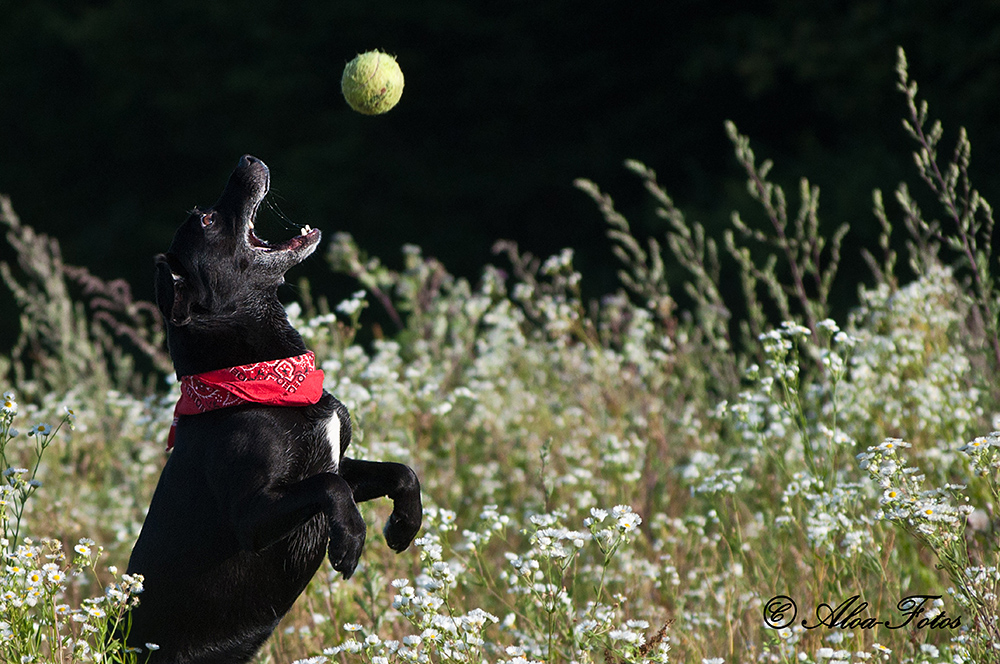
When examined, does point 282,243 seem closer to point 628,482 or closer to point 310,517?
point 310,517

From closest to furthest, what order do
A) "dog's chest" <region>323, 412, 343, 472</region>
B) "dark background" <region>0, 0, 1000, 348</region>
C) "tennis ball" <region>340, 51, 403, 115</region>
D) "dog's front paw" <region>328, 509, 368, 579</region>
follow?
"dog's front paw" <region>328, 509, 368, 579</region> < "dog's chest" <region>323, 412, 343, 472</region> < "tennis ball" <region>340, 51, 403, 115</region> < "dark background" <region>0, 0, 1000, 348</region>

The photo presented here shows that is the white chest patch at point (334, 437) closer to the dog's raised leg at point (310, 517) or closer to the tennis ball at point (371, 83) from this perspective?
the dog's raised leg at point (310, 517)

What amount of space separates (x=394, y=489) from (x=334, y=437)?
0.21 metres

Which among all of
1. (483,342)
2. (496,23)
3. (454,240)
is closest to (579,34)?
(496,23)

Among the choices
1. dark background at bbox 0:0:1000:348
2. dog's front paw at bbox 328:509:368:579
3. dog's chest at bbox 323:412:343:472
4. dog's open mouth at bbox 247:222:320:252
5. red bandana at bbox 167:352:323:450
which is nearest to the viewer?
dog's front paw at bbox 328:509:368:579

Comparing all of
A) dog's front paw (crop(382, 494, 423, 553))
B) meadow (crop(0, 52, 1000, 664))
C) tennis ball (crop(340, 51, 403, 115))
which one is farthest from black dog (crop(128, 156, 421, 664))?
tennis ball (crop(340, 51, 403, 115))

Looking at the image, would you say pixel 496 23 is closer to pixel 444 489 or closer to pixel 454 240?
pixel 454 240

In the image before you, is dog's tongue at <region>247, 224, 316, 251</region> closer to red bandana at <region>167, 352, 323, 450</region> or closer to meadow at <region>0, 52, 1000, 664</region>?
red bandana at <region>167, 352, 323, 450</region>

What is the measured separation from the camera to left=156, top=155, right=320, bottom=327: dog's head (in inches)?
106

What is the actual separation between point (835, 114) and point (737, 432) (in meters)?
7.13

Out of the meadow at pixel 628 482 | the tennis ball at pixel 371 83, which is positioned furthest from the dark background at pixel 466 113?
the tennis ball at pixel 371 83
